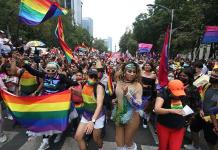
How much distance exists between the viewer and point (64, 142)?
22.8ft

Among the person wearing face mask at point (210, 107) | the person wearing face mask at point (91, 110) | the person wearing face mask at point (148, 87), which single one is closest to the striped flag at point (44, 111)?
the person wearing face mask at point (91, 110)

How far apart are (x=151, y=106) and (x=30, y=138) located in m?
3.21

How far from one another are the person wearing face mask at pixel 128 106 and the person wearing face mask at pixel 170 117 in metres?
0.35

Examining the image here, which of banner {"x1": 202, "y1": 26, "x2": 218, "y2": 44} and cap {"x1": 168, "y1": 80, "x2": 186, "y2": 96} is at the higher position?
banner {"x1": 202, "y1": 26, "x2": 218, "y2": 44}

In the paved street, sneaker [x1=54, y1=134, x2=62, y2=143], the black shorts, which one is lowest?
the paved street

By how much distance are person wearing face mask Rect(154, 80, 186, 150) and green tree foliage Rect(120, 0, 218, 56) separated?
1649 centimetres

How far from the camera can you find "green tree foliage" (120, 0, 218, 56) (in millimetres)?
27375

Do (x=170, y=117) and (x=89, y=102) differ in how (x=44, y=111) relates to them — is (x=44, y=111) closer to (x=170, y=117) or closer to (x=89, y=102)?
(x=89, y=102)

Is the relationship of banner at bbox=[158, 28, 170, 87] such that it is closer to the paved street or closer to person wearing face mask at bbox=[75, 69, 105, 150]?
the paved street

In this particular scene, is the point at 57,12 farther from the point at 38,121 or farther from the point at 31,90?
the point at 38,121

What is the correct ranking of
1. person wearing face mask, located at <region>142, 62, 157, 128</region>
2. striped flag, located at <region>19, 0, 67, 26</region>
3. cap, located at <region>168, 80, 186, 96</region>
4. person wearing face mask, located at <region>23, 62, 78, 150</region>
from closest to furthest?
cap, located at <region>168, 80, 186, 96</region>, person wearing face mask, located at <region>23, 62, 78, 150</region>, person wearing face mask, located at <region>142, 62, 157, 128</region>, striped flag, located at <region>19, 0, 67, 26</region>

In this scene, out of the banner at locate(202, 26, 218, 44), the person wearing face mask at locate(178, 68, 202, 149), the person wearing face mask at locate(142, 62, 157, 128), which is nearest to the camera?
the person wearing face mask at locate(178, 68, 202, 149)

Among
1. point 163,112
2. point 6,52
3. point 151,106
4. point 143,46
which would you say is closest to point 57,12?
point 6,52

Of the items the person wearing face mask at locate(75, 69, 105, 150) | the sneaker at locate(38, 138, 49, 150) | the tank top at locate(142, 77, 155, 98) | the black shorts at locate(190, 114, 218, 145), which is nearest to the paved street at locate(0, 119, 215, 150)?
the sneaker at locate(38, 138, 49, 150)
